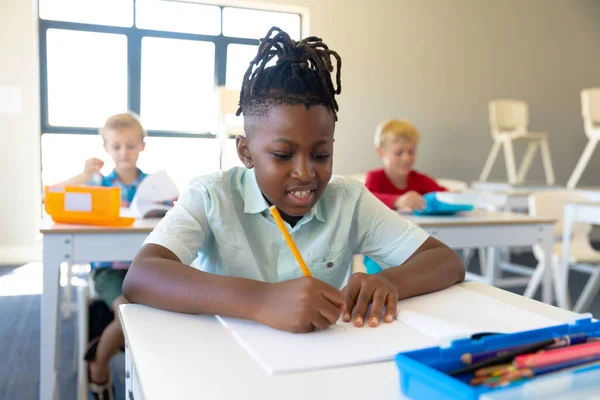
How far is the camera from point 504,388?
0.42 meters

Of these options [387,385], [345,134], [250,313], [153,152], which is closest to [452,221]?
[250,313]

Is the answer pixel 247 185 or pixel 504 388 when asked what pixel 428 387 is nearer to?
pixel 504 388

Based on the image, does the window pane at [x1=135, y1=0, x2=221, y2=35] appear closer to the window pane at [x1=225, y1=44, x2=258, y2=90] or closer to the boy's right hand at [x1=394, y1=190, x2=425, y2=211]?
the window pane at [x1=225, y1=44, x2=258, y2=90]

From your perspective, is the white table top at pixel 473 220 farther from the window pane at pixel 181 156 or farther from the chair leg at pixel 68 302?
the window pane at pixel 181 156

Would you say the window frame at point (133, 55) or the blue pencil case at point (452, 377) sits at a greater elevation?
the window frame at point (133, 55)

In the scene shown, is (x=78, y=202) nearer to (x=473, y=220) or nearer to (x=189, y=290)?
(x=189, y=290)

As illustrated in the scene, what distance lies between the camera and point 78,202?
1741 mm

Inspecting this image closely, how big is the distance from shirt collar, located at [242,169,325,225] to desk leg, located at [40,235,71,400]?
0.88m

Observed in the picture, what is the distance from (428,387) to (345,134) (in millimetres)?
4501

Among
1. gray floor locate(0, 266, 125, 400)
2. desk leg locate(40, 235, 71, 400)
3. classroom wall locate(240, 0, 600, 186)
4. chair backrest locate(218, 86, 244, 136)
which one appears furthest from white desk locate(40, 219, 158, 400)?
classroom wall locate(240, 0, 600, 186)

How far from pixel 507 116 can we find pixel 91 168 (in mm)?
3925

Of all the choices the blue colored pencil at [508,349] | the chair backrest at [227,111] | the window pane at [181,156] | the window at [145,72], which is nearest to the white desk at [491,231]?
the blue colored pencil at [508,349]

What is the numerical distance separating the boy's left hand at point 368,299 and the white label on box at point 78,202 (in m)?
1.24

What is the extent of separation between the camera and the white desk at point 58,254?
1.58 m
